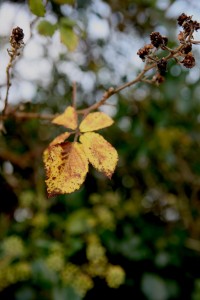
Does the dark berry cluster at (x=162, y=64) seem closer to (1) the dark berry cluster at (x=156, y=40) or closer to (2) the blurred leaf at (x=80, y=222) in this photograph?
(1) the dark berry cluster at (x=156, y=40)

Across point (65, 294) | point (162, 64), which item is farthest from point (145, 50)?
point (65, 294)

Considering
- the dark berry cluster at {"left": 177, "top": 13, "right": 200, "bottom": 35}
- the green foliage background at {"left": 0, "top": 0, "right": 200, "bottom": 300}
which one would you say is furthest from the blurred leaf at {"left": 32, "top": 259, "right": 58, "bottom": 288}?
the dark berry cluster at {"left": 177, "top": 13, "right": 200, "bottom": 35}

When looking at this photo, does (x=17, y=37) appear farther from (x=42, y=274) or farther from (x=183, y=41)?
(x=42, y=274)

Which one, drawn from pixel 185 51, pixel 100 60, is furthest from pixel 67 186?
pixel 100 60

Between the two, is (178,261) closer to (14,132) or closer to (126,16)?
(14,132)

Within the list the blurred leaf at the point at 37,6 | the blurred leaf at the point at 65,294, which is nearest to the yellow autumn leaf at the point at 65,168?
the blurred leaf at the point at 37,6

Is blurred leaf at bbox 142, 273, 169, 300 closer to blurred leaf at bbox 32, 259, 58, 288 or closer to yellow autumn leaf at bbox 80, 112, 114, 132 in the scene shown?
blurred leaf at bbox 32, 259, 58, 288
